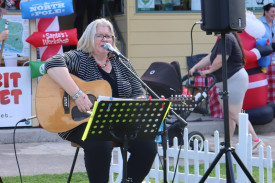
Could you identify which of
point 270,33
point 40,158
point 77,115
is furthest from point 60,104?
point 270,33

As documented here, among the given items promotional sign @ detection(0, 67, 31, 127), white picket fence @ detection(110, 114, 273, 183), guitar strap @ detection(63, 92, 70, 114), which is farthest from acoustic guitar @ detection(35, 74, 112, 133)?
promotional sign @ detection(0, 67, 31, 127)

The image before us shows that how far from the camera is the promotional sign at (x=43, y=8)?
818cm

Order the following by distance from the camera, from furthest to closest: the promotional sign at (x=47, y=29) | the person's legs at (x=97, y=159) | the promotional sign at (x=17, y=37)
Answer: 1. the promotional sign at (x=17, y=37)
2. the promotional sign at (x=47, y=29)
3. the person's legs at (x=97, y=159)

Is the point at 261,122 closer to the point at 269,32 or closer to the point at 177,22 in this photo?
the point at 269,32

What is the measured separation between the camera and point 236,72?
24.7ft

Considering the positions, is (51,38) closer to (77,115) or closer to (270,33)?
(77,115)

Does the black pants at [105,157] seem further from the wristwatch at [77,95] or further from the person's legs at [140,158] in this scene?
the wristwatch at [77,95]

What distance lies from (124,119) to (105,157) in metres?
0.56

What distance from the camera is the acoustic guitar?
4969mm

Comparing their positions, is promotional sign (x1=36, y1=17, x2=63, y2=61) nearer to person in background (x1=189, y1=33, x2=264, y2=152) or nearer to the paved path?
the paved path

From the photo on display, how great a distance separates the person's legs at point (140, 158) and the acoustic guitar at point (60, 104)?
464 mm

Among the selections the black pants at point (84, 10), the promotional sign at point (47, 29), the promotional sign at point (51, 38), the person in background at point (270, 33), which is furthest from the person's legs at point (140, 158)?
the black pants at point (84, 10)

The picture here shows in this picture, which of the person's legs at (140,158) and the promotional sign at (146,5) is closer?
the person's legs at (140,158)

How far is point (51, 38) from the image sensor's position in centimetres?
831
